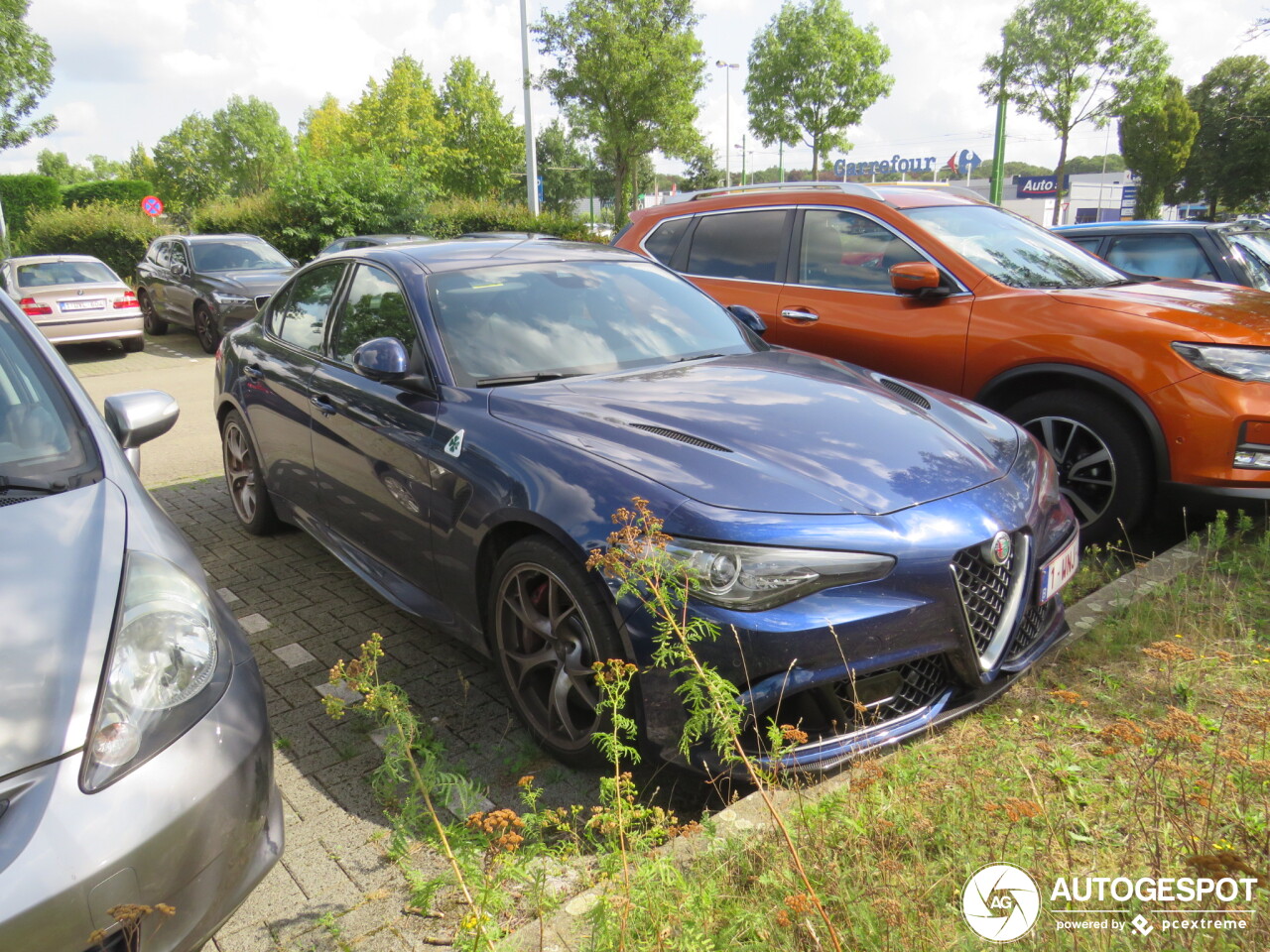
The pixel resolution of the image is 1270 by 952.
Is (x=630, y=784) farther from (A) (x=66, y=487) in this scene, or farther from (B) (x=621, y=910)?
(A) (x=66, y=487)

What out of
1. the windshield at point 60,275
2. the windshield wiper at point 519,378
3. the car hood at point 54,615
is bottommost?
the windshield at point 60,275

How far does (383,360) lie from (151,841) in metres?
2.10

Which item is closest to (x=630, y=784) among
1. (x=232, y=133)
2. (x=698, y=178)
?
(x=232, y=133)

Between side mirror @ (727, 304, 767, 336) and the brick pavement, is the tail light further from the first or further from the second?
side mirror @ (727, 304, 767, 336)

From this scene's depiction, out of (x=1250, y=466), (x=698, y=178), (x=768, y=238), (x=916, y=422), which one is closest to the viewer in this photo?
(x=916, y=422)

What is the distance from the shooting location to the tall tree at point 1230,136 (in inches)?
1281

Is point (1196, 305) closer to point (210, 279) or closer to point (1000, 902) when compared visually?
point (1000, 902)

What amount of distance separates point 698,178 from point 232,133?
37130 mm

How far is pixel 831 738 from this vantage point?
253cm

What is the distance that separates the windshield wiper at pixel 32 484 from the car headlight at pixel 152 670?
0.42 m

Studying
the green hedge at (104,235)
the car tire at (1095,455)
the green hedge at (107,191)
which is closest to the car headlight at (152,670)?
the car tire at (1095,455)

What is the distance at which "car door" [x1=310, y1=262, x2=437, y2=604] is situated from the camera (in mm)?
3504

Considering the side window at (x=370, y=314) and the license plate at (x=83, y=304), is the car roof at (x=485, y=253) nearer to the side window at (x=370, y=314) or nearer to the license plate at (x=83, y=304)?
the side window at (x=370, y=314)

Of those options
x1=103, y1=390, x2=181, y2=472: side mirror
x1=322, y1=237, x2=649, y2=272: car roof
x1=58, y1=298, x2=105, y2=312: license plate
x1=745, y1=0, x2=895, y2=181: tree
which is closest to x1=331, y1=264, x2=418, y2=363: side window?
x1=322, y1=237, x2=649, y2=272: car roof
